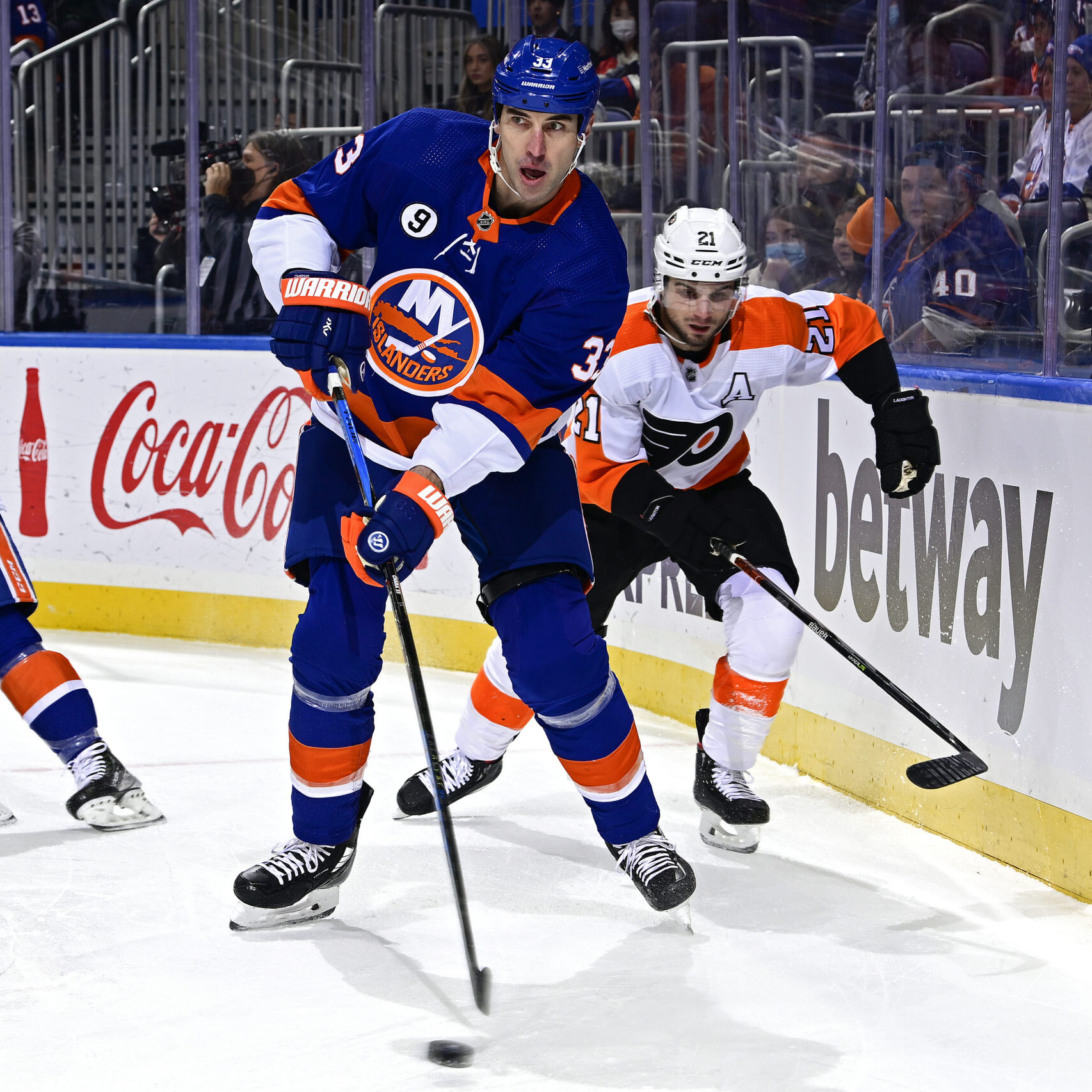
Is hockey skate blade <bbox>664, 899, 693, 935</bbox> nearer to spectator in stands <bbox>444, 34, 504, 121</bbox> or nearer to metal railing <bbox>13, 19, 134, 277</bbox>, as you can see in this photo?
spectator in stands <bbox>444, 34, 504, 121</bbox>

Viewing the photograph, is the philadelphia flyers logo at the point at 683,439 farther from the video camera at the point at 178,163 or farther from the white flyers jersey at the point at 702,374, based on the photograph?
the video camera at the point at 178,163

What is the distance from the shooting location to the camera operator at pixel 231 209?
16.9 ft

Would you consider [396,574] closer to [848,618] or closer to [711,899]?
[711,899]

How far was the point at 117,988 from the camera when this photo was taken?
2.24 m

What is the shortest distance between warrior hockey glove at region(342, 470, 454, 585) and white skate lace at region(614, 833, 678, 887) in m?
0.63

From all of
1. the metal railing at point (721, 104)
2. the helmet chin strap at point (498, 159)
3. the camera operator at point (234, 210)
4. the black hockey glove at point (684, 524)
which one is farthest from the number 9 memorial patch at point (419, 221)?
the camera operator at point (234, 210)

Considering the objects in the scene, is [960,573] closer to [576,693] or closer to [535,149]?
[576,693]

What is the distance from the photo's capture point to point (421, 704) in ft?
7.43

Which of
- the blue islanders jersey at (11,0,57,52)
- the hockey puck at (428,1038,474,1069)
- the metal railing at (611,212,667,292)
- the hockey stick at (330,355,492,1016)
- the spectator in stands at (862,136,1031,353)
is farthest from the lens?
the blue islanders jersey at (11,0,57,52)

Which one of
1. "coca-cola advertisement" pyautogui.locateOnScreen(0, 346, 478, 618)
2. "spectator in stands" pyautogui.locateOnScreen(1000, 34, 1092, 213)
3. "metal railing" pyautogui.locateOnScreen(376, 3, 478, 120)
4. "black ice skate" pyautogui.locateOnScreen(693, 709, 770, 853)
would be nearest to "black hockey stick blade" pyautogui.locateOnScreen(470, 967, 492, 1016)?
"black ice skate" pyautogui.locateOnScreen(693, 709, 770, 853)

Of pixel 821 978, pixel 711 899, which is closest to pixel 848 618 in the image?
pixel 711 899

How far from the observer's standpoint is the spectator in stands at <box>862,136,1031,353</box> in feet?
10.5

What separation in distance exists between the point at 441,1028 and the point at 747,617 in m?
1.18

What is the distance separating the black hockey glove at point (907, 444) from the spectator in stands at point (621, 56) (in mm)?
2056
